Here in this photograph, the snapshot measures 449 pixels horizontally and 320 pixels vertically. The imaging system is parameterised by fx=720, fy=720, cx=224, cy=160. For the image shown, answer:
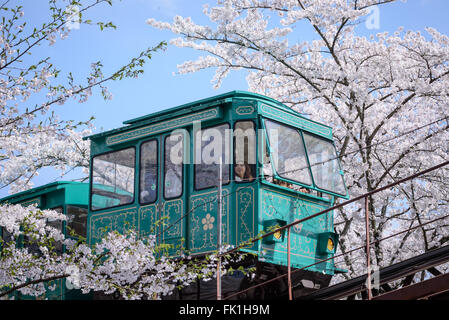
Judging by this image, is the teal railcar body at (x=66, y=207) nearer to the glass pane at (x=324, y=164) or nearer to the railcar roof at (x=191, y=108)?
the railcar roof at (x=191, y=108)

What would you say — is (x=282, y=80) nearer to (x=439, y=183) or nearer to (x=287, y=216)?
(x=439, y=183)

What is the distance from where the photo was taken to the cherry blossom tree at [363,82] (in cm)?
1636

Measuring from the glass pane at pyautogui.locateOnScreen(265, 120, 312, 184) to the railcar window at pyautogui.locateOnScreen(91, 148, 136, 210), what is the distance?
2675 millimetres

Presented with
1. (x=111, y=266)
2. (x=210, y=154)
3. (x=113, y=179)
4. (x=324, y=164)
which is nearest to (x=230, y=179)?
(x=210, y=154)

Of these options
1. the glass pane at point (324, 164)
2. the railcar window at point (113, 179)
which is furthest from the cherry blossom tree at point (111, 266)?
the glass pane at point (324, 164)

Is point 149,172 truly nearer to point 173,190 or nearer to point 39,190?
point 173,190

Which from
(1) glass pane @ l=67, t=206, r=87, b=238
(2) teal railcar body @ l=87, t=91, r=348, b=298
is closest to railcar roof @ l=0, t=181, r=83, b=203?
(1) glass pane @ l=67, t=206, r=87, b=238

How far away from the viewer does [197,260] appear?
10812 mm

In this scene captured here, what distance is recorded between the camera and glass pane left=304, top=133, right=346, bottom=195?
12367mm

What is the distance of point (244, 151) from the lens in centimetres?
1133

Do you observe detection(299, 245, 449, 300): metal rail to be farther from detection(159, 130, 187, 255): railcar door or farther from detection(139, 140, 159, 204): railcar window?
detection(139, 140, 159, 204): railcar window

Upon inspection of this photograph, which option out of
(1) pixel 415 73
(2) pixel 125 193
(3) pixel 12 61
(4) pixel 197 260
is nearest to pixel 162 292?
(4) pixel 197 260

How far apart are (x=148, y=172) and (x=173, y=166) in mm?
594
